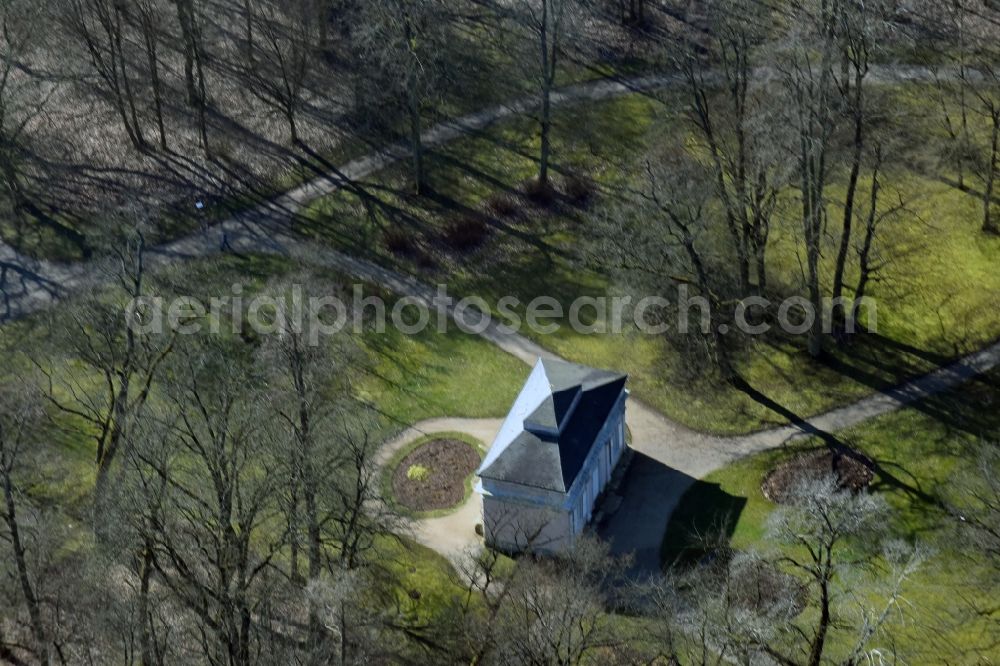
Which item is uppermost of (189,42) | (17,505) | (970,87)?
(970,87)

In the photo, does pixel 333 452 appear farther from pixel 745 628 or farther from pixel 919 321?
pixel 919 321

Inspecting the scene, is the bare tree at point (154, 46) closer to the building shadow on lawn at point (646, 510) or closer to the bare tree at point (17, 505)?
the bare tree at point (17, 505)

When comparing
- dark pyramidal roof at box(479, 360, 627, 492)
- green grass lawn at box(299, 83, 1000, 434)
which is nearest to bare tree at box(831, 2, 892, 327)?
green grass lawn at box(299, 83, 1000, 434)

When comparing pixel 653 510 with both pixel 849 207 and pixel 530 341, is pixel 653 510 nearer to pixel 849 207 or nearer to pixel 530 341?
pixel 530 341

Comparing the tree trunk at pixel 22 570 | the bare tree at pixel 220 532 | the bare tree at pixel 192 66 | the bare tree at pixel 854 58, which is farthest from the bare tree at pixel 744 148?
the tree trunk at pixel 22 570

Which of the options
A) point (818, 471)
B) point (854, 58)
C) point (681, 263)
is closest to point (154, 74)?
point (681, 263)
